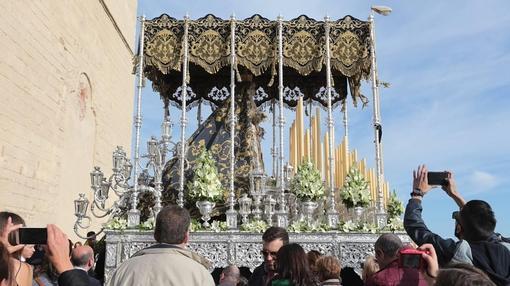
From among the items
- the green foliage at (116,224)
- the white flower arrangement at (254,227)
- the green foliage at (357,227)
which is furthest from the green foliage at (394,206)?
the green foliage at (116,224)

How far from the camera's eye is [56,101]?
614 inches

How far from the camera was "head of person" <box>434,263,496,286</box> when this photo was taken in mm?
1854

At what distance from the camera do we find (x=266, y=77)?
42.5 ft

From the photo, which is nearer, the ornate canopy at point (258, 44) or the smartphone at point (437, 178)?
the smartphone at point (437, 178)

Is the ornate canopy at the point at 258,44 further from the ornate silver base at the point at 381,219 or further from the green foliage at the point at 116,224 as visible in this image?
the green foliage at the point at 116,224

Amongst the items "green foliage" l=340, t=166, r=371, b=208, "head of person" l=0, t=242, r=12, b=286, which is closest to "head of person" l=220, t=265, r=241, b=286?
"head of person" l=0, t=242, r=12, b=286

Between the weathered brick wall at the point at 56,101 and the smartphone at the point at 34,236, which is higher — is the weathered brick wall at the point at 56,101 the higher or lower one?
the higher one

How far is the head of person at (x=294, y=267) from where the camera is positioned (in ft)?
10.8

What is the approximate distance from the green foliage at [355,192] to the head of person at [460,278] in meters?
7.76

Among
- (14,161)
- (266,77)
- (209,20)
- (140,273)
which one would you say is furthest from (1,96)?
(140,273)

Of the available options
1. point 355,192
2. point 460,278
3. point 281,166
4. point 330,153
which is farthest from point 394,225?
point 460,278

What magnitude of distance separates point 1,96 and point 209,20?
5.36 m

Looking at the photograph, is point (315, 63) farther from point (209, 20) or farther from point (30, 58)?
point (30, 58)

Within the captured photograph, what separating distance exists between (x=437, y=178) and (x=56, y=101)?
1425 cm
